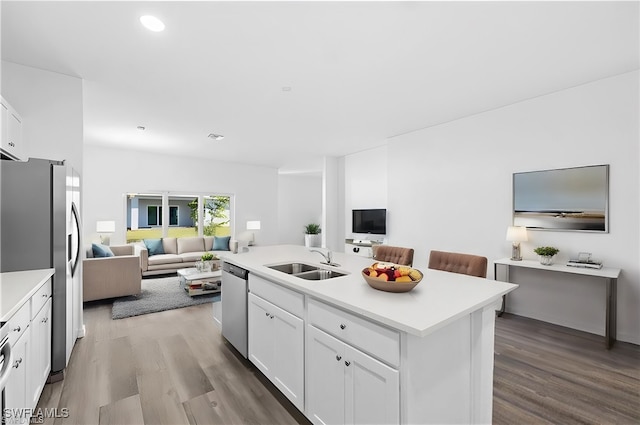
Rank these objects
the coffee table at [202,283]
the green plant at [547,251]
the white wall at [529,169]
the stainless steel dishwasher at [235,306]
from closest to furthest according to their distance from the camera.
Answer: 1. the stainless steel dishwasher at [235,306]
2. the white wall at [529,169]
3. the green plant at [547,251]
4. the coffee table at [202,283]

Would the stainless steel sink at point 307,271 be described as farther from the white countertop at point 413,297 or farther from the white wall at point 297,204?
the white wall at point 297,204

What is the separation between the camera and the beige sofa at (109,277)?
4039 mm

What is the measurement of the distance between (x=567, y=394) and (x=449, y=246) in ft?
7.74

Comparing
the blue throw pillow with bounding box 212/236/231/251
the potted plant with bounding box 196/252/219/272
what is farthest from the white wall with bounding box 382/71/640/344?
the blue throw pillow with bounding box 212/236/231/251

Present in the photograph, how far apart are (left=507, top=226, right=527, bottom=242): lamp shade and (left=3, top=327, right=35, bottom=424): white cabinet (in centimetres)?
430

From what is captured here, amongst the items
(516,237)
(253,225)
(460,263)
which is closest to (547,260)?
(516,237)

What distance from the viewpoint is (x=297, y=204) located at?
34.8 feet

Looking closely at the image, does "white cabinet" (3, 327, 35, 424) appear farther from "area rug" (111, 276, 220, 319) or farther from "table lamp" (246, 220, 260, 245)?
"table lamp" (246, 220, 260, 245)

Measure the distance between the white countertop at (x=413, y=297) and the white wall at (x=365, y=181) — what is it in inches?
139

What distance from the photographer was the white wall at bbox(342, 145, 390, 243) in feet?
19.4

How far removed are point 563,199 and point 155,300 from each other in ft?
17.9

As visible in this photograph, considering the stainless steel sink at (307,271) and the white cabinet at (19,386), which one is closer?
the white cabinet at (19,386)

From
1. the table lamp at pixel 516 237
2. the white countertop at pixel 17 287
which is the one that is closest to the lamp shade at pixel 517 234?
the table lamp at pixel 516 237

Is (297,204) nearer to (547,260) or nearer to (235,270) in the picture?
(235,270)
